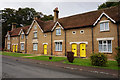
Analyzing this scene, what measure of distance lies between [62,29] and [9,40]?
24.0m

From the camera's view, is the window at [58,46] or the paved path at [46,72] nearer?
the paved path at [46,72]

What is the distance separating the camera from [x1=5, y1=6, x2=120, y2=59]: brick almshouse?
15.7m

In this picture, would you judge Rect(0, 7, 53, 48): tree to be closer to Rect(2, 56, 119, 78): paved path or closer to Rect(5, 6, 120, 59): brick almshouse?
Rect(5, 6, 120, 59): brick almshouse

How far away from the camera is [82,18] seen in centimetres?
2052

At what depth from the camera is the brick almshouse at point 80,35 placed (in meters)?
15.7

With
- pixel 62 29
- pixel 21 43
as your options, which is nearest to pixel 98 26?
pixel 62 29

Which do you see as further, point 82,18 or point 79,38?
point 82,18

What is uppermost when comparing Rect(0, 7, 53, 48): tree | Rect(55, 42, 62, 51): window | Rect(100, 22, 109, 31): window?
Rect(0, 7, 53, 48): tree

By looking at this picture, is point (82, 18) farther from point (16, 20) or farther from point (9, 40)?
point (16, 20)

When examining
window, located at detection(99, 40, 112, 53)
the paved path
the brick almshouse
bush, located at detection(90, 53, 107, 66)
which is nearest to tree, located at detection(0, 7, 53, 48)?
the brick almshouse

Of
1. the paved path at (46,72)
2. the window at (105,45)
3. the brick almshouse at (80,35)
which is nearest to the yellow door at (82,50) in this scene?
the brick almshouse at (80,35)

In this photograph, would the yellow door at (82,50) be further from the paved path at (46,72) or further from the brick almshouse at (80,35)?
the paved path at (46,72)

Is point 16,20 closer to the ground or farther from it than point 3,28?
farther from it

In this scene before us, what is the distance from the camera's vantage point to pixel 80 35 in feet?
61.4
